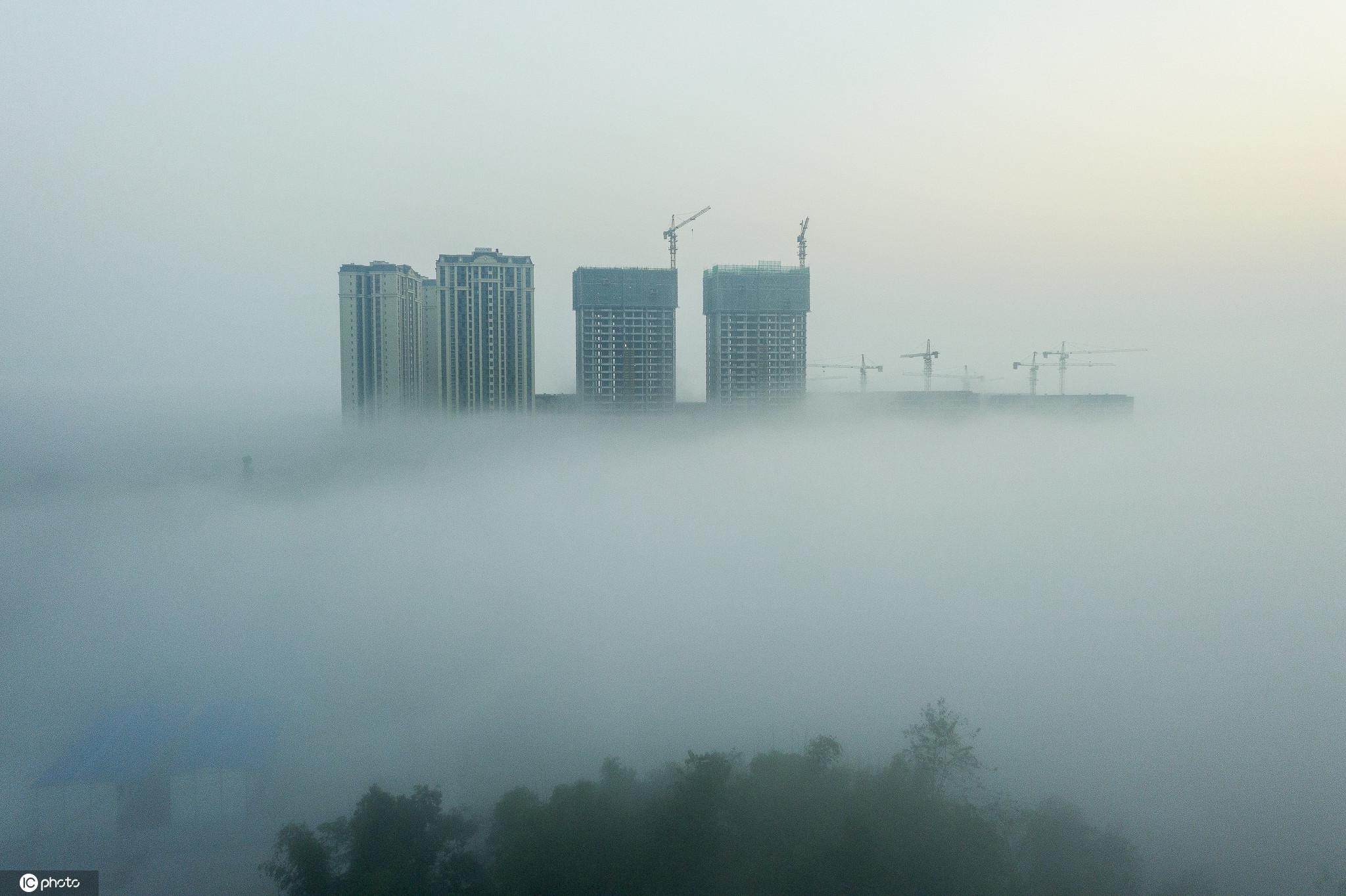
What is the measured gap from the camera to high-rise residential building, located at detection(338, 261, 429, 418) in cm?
1270

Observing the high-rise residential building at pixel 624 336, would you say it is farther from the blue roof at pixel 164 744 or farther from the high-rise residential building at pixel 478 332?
the blue roof at pixel 164 744

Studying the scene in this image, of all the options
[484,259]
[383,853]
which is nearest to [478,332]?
[484,259]

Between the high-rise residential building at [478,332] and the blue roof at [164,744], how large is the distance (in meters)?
7.62

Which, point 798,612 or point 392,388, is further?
point 392,388

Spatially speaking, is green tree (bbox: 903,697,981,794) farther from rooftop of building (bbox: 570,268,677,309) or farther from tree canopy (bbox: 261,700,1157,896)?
rooftop of building (bbox: 570,268,677,309)

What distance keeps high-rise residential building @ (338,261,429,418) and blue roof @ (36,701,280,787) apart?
6.63m

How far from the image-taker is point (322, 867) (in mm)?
4410

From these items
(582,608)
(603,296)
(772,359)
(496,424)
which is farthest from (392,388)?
(772,359)

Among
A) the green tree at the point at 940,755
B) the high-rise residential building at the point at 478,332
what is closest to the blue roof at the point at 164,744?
the green tree at the point at 940,755

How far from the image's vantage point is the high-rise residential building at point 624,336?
47.0ft

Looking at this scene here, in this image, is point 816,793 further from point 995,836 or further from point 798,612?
point 798,612

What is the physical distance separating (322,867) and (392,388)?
9.49 m

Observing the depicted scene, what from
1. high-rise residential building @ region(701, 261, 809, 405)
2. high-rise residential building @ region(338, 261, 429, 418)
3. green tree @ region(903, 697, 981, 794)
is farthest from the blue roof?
high-rise residential building @ region(701, 261, 809, 405)

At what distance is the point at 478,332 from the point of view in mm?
13922
